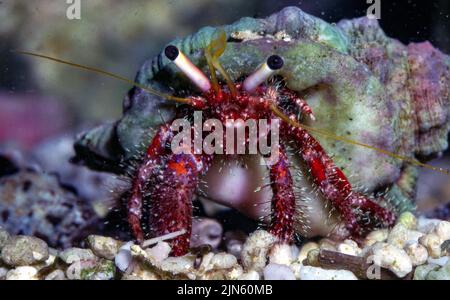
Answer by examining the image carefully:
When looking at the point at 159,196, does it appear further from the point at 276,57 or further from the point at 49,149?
the point at 49,149

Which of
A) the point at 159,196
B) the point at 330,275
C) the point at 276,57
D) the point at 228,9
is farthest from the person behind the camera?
the point at 228,9

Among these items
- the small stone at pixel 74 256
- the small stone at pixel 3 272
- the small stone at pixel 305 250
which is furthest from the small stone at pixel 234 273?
the small stone at pixel 3 272

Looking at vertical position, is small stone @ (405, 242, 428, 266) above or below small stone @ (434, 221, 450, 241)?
below

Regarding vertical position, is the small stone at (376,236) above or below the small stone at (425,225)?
below

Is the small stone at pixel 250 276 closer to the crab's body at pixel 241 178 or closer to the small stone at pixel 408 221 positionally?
the crab's body at pixel 241 178

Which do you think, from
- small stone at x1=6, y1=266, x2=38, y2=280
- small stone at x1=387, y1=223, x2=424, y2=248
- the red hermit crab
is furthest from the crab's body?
small stone at x1=6, y1=266, x2=38, y2=280

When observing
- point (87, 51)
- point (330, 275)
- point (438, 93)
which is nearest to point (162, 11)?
point (87, 51)

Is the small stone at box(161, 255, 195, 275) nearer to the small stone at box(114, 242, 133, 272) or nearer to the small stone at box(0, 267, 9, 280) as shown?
the small stone at box(114, 242, 133, 272)
